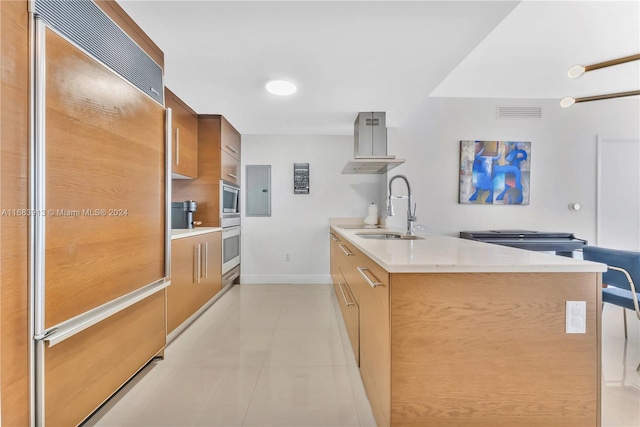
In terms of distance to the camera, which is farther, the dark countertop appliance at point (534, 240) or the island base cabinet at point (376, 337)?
the dark countertop appliance at point (534, 240)

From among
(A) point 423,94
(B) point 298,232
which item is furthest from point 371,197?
(A) point 423,94

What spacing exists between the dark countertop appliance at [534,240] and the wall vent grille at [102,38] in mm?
3534

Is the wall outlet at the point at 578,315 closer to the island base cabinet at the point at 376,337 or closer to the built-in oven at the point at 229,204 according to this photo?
the island base cabinet at the point at 376,337

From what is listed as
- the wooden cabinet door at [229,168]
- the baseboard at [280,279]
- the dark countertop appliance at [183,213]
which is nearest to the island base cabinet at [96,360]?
the dark countertop appliance at [183,213]

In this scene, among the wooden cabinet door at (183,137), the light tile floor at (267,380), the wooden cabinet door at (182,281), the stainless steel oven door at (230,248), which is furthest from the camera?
the stainless steel oven door at (230,248)

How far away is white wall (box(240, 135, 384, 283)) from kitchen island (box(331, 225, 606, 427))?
10.3ft

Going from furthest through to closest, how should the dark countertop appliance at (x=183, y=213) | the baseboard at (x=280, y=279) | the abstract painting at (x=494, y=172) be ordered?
the baseboard at (x=280, y=279) → the abstract painting at (x=494, y=172) → the dark countertop appliance at (x=183, y=213)

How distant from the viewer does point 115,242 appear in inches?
55.0

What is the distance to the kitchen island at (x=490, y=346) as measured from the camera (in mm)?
1011

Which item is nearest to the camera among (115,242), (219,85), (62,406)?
(62,406)

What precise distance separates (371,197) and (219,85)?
100 inches

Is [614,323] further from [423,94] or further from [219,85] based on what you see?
[219,85]

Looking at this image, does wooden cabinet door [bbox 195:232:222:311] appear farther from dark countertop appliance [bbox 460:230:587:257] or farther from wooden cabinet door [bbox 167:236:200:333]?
dark countertop appliance [bbox 460:230:587:257]

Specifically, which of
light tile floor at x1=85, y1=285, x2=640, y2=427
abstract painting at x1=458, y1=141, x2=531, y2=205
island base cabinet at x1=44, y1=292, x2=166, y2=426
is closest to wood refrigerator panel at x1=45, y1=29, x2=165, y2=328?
island base cabinet at x1=44, y1=292, x2=166, y2=426
